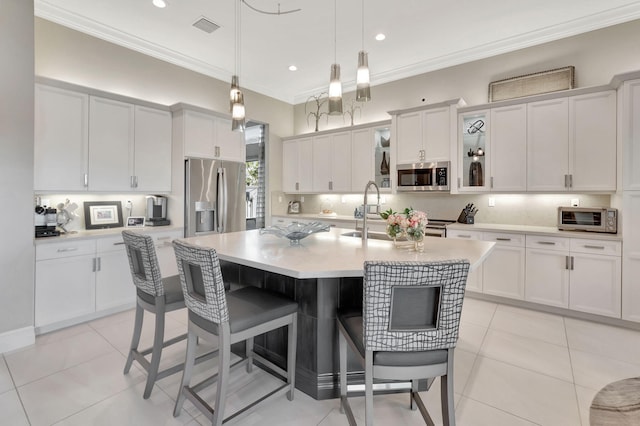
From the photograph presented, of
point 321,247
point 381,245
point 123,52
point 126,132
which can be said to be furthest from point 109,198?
point 381,245

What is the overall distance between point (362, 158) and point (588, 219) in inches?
117

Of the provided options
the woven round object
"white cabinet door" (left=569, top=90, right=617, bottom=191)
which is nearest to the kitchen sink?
the woven round object

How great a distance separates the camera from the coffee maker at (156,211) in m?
4.15

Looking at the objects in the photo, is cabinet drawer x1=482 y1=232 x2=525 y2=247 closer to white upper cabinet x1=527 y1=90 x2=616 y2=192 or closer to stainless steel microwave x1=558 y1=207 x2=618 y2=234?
stainless steel microwave x1=558 y1=207 x2=618 y2=234

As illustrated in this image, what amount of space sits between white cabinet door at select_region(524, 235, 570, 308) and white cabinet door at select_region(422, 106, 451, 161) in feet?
4.92

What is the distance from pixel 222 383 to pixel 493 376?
1941 mm

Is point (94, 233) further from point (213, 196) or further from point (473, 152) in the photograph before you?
point (473, 152)

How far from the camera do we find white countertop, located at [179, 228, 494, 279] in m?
1.58

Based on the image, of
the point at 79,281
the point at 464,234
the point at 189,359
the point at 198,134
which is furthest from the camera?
the point at 198,134

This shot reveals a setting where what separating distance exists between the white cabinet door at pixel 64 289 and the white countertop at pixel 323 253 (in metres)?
1.61

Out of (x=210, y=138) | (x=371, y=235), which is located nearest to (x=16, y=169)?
(x=210, y=138)

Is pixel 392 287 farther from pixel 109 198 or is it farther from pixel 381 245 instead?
pixel 109 198

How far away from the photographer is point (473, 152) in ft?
13.6

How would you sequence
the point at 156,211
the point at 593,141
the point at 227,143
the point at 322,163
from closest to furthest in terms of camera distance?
the point at 593,141 < the point at 156,211 < the point at 227,143 < the point at 322,163
